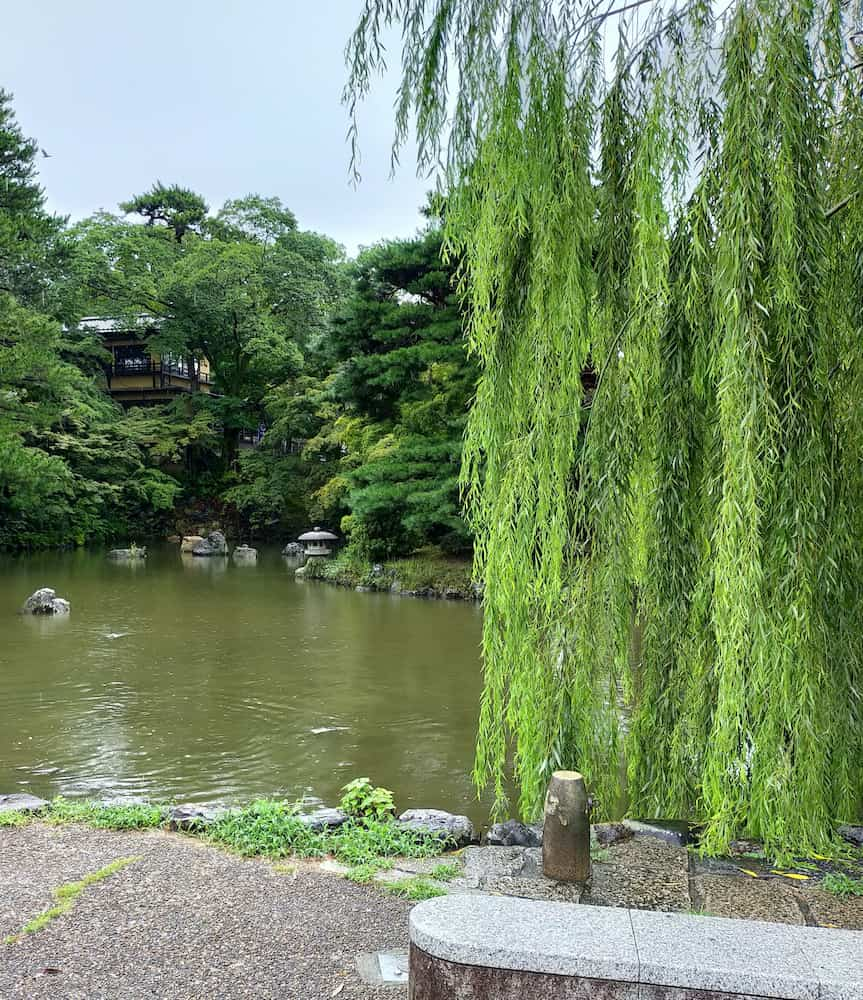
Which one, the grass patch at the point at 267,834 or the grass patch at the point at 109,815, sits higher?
the grass patch at the point at 267,834

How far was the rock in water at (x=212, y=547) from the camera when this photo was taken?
21516 mm

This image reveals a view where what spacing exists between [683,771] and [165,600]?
1182 centimetres

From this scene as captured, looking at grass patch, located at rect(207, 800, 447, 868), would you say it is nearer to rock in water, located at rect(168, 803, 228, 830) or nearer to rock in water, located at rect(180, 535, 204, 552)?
rock in water, located at rect(168, 803, 228, 830)

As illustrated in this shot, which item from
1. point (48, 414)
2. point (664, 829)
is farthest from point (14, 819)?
point (48, 414)

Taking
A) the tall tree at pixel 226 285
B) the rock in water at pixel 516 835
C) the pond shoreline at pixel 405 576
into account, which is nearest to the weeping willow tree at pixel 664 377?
the rock in water at pixel 516 835

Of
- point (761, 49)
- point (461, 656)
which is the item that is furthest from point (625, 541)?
point (461, 656)

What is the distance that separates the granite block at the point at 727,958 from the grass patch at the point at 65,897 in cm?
213

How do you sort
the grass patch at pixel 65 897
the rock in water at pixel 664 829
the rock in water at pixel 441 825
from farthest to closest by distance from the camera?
1. the rock in water at pixel 441 825
2. the rock in water at pixel 664 829
3. the grass patch at pixel 65 897

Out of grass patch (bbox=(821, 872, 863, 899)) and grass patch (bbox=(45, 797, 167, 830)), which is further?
grass patch (bbox=(45, 797, 167, 830))

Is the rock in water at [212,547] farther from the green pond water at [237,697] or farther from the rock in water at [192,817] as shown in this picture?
the rock in water at [192,817]

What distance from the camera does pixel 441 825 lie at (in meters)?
4.19

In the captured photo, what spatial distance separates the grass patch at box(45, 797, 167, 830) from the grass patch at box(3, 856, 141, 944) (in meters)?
0.58

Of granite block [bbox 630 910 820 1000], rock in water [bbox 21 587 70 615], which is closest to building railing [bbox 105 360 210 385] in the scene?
rock in water [bbox 21 587 70 615]

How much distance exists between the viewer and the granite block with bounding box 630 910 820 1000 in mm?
1599
